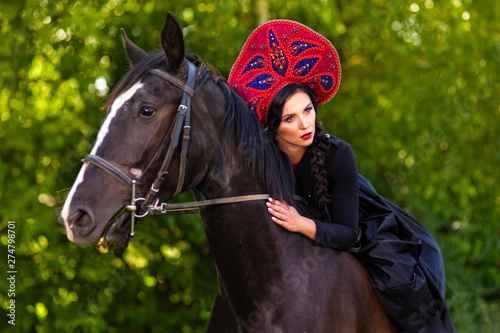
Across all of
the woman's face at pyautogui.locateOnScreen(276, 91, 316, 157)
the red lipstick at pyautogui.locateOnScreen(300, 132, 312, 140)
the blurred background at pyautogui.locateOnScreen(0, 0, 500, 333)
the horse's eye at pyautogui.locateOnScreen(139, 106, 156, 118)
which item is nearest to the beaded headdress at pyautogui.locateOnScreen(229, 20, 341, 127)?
the woman's face at pyautogui.locateOnScreen(276, 91, 316, 157)

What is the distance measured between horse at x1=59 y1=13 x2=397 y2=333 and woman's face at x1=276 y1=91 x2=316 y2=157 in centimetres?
15

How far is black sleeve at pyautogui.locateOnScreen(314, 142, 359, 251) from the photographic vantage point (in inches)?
111

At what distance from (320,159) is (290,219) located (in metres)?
0.39

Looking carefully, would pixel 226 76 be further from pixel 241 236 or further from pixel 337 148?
pixel 241 236

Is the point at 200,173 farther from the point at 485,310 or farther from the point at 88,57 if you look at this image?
the point at 485,310

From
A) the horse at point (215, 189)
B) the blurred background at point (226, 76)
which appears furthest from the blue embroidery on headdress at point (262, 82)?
the blurred background at point (226, 76)

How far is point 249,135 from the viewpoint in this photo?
8.93ft

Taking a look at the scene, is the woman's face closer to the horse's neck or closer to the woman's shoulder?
the woman's shoulder

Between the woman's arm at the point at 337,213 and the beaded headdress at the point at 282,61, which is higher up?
the beaded headdress at the point at 282,61

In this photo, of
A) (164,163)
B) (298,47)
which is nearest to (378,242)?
(298,47)

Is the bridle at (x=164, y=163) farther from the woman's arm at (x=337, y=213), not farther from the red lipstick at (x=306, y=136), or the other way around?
the red lipstick at (x=306, y=136)

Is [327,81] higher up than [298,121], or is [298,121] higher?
[327,81]

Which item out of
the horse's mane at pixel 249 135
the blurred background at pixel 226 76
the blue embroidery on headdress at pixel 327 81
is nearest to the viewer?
the horse's mane at pixel 249 135

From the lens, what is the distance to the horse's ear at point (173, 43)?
2.46 m
